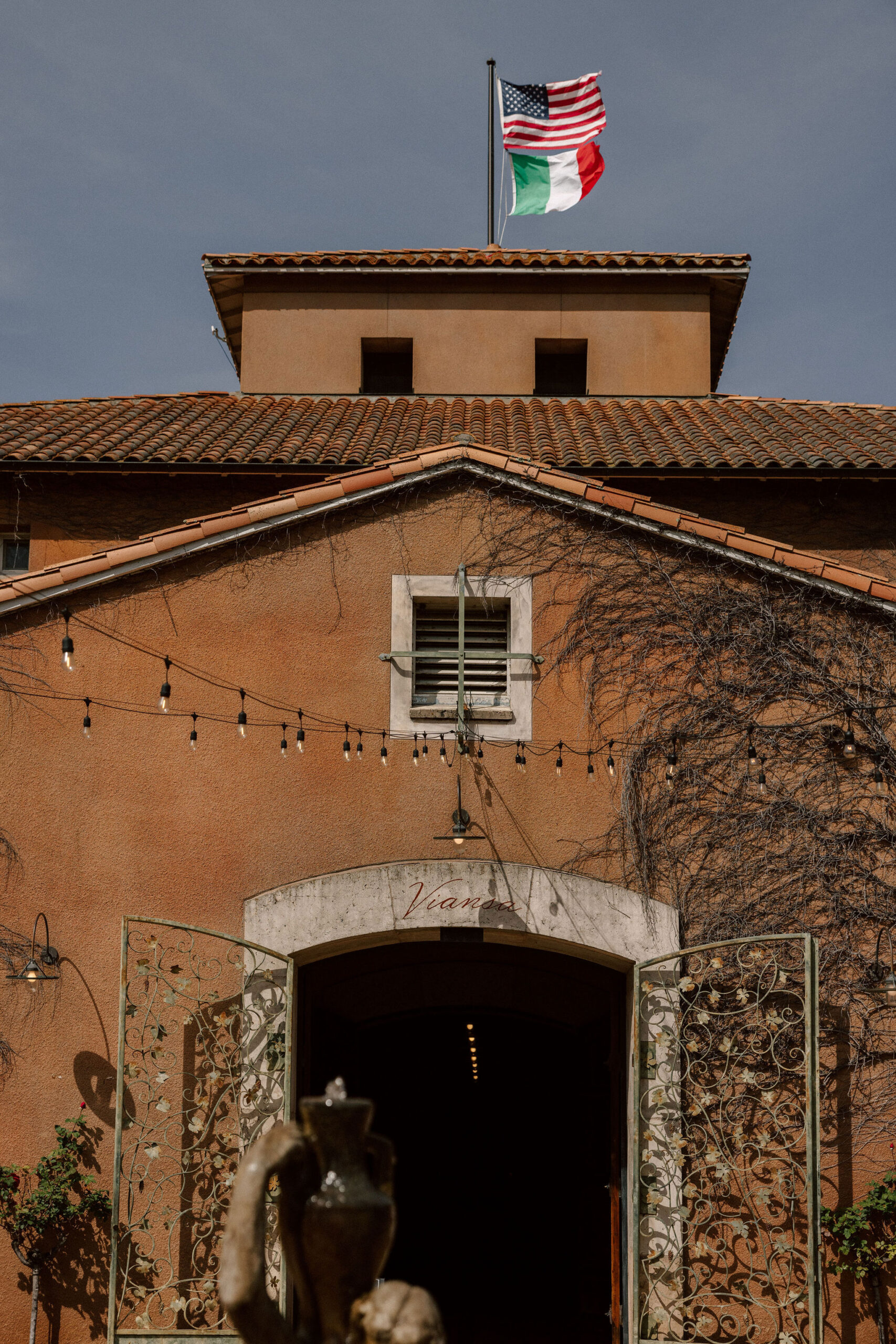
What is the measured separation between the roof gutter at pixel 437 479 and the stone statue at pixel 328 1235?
6130 mm

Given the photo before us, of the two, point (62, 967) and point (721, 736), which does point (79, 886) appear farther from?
point (721, 736)

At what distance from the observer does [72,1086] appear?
900 centimetres

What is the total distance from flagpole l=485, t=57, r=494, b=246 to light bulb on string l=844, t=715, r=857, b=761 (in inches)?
518

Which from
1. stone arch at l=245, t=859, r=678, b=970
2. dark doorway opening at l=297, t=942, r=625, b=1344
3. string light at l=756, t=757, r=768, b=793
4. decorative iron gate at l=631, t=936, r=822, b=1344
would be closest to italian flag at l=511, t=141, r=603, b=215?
dark doorway opening at l=297, t=942, r=625, b=1344

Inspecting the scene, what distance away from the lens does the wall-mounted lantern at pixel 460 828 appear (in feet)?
30.7

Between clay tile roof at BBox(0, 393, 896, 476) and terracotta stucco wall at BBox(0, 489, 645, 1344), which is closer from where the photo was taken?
terracotta stucco wall at BBox(0, 489, 645, 1344)

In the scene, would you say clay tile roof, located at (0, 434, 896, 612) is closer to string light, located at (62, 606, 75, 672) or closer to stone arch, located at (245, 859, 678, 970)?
string light, located at (62, 606, 75, 672)

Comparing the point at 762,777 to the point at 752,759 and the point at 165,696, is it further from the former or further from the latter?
the point at 165,696

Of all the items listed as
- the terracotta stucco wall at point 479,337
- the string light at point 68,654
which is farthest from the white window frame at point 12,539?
the terracotta stucco wall at point 479,337

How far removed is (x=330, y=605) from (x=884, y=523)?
6.25m

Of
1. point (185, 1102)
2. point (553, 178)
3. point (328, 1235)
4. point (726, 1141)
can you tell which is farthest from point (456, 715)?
point (553, 178)

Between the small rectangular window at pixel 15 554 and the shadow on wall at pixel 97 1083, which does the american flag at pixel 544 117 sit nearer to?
the small rectangular window at pixel 15 554

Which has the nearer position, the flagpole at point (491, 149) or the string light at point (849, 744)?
the string light at point (849, 744)

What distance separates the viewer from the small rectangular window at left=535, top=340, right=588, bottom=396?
58.3 feet
